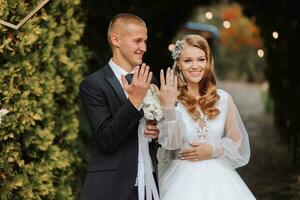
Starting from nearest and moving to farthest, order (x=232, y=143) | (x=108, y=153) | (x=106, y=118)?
(x=106, y=118), (x=108, y=153), (x=232, y=143)

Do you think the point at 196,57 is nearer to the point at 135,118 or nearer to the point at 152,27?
the point at 135,118

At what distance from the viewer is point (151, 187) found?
13.2 feet

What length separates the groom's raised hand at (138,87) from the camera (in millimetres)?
Answer: 3713

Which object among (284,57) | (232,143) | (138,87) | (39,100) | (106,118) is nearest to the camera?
(138,87)

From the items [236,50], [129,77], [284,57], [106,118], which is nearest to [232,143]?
[129,77]

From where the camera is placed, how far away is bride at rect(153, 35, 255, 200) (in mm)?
4312

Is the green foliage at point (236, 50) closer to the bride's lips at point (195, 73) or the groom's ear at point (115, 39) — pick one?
the bride's lips at point (195, 73)

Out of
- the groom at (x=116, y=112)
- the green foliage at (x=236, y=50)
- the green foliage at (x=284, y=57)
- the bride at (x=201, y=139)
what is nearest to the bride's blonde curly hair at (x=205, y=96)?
the bride at (x=201, y=139)

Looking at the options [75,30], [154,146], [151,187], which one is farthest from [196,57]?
[75,30]

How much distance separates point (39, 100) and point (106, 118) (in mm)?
1959

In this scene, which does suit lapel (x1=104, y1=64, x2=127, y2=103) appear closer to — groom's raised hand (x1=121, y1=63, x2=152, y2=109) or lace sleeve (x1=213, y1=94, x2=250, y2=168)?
groom's raised hand (x1=121, y1=63, x2=152, y2=109)

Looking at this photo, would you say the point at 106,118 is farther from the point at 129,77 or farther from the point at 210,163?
the point at 210,163

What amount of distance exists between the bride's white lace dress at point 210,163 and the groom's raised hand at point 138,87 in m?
0.54

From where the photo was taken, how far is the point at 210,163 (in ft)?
14.5
